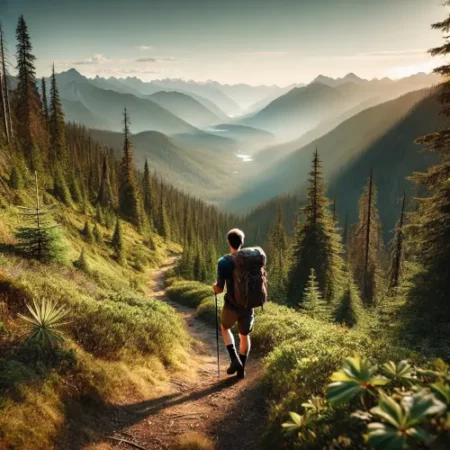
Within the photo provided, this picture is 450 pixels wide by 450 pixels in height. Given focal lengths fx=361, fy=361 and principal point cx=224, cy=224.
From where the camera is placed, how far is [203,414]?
6.87 metres

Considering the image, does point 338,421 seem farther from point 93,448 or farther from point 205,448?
point 93,448

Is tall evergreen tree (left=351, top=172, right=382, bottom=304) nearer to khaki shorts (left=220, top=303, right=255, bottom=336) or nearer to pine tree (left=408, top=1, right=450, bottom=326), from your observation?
pine tree (left=408, top=1, right=450, bottom=326)

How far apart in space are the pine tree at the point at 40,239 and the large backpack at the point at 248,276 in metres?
9.48

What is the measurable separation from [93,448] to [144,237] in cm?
6221

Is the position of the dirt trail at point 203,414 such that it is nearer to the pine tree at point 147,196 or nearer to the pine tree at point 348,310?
the pine tree at point 348,310

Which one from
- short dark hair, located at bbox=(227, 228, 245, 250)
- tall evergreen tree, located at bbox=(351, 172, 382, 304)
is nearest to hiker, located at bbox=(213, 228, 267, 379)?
short dark hair, located at bbox=(227, 228, 245, 250)

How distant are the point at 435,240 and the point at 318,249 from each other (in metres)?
19.3

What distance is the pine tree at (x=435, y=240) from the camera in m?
11.9

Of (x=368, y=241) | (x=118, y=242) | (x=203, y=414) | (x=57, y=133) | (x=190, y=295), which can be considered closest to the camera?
(x=203, y=414)

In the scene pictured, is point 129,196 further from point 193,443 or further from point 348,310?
point 193,443

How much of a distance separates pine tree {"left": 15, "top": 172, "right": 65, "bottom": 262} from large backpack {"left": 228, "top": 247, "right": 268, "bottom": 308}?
31.1ft

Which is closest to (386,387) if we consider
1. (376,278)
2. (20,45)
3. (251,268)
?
(251,268)

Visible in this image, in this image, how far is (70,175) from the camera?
57.7 metres

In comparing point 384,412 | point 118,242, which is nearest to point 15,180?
point 118,242
